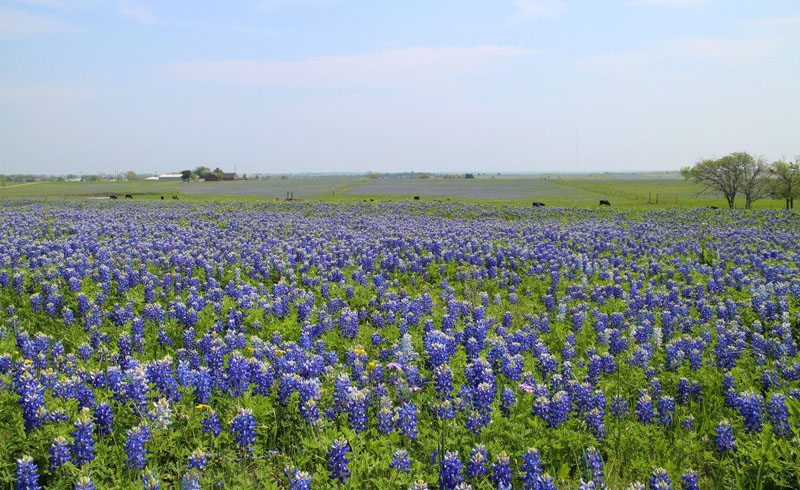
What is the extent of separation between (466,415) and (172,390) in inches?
101

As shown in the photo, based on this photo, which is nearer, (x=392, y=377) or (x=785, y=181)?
(x=392, y=377)

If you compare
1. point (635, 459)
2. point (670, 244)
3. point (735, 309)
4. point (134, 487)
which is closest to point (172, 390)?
point (134, 487)

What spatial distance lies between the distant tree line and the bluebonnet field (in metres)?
41.1

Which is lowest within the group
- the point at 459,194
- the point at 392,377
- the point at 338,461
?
the point at 392,377

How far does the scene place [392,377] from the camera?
6043 mm

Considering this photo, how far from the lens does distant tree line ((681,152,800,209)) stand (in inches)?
1864

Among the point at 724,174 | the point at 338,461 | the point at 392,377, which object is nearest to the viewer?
the point at 338,461

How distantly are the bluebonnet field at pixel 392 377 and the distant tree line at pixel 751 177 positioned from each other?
4113 cm

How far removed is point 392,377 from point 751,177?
54.1 meters

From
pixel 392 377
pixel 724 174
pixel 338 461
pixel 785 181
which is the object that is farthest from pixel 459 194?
pixel 338 461

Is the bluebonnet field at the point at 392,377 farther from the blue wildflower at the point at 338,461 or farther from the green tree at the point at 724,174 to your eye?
the green tree at the point at 724,174

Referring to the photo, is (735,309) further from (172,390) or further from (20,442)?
(20,442)

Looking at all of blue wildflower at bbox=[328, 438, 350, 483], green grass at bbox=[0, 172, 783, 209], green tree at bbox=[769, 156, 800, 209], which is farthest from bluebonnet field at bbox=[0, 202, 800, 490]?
green tree at bbox=[769, 156, 800, 209]

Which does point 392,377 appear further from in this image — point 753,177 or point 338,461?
point 753,177
